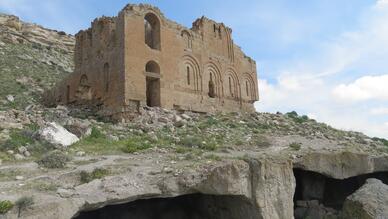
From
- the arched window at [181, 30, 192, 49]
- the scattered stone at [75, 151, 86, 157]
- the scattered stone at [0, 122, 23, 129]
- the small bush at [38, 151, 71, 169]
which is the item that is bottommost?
the small bush at [38, 151, 71, 169]

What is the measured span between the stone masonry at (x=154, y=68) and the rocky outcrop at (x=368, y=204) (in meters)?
8.65

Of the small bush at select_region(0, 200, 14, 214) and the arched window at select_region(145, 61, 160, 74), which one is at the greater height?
the arched window at select_region(145, 61, 160, 74)

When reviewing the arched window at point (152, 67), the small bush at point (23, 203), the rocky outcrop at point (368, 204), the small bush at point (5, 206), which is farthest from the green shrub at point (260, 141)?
the small bush at point (5, 206)

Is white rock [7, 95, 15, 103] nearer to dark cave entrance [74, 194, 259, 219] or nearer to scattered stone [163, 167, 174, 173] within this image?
dark cave entrance [74, 194, 259, 219]

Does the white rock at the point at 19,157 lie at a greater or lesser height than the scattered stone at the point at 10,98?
lesser

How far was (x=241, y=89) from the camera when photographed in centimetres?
2189

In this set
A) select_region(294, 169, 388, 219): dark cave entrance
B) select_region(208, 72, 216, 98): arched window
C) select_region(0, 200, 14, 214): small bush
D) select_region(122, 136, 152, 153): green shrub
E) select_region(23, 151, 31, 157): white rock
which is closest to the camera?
select_region(0, 200, 14, 214): small bush

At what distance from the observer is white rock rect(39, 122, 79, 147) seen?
11.2 m

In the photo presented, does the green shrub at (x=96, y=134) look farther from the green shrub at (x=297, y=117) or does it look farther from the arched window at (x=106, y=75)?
the green shrub at (x=297, y=117)

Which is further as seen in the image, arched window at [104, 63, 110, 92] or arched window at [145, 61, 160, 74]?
arched window at [145, 61, 160, 74]

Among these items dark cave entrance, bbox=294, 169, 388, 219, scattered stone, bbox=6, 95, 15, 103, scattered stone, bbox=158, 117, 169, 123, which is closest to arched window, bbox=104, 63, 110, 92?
scattered stone, bbox=158, 117, 169, 123

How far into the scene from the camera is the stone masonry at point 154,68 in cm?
1634

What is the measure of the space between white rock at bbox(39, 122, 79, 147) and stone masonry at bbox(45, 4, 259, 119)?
408cm

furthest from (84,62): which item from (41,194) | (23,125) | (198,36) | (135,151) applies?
(41,194)
